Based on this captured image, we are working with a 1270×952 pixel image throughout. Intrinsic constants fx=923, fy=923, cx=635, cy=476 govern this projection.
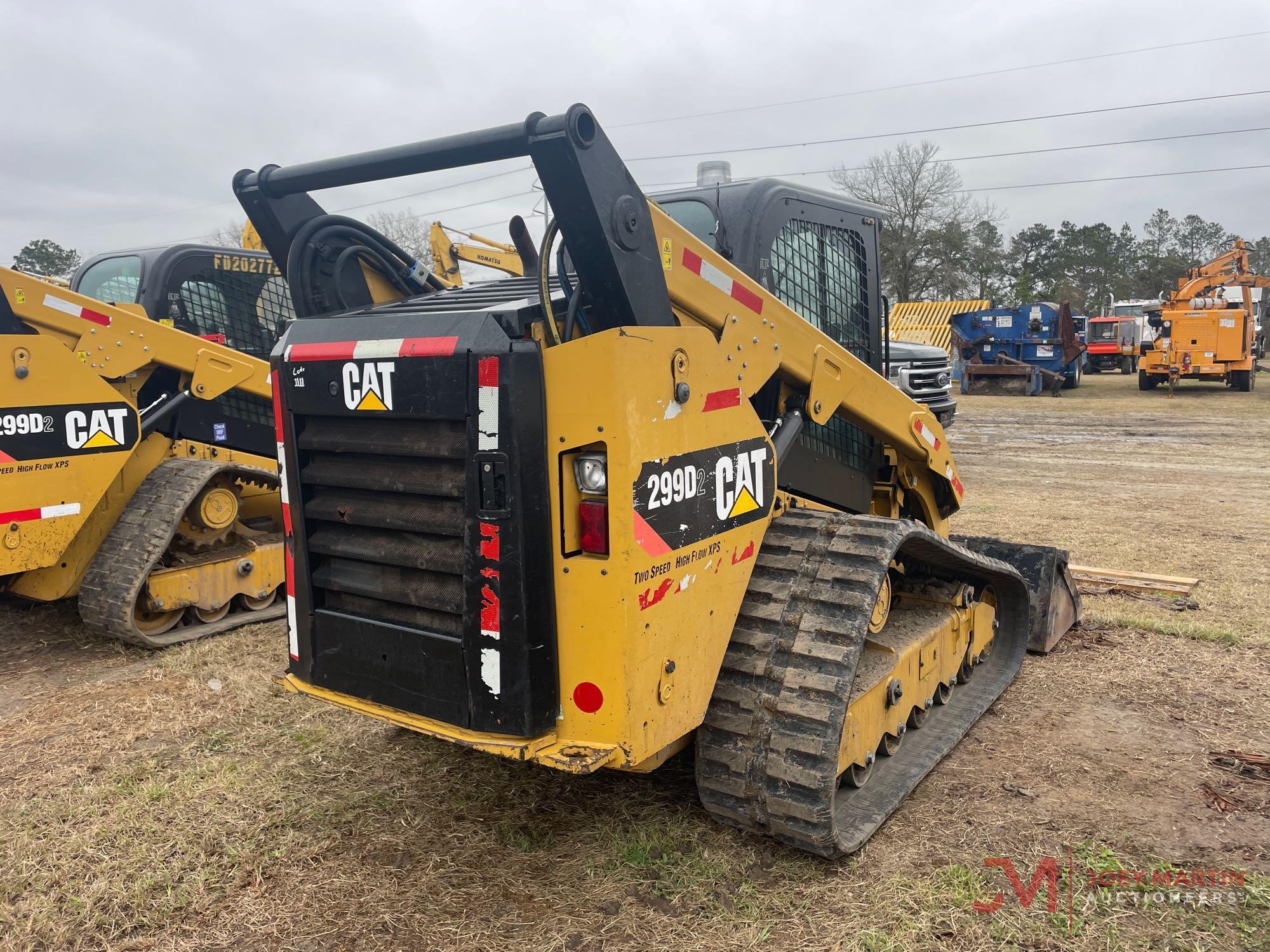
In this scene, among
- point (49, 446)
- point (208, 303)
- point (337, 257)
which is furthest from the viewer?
point (208, 303)

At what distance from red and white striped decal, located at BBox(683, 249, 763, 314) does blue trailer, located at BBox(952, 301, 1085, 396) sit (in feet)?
79.7

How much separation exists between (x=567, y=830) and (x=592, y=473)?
1.50 meters

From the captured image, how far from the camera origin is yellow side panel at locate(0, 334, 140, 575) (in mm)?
5082

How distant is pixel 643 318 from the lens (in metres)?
2.66

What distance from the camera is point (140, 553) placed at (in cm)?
557

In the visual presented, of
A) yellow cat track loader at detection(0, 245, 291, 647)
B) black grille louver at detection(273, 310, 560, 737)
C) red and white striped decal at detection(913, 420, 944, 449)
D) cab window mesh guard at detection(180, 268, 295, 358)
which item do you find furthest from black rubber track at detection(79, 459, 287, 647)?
red and white striped decal at detection(913, 420, 944, 449)

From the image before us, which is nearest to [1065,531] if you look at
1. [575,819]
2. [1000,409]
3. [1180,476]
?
[1180,476]

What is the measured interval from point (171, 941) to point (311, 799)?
0.85 m

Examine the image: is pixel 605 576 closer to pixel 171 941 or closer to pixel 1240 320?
pixel 171 941

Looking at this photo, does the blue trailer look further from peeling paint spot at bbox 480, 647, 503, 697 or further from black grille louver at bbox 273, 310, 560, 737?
peeling paint spot at bbox 480, 647, 503, 697

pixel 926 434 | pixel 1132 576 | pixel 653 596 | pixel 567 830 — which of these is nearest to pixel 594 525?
pixel 653 596

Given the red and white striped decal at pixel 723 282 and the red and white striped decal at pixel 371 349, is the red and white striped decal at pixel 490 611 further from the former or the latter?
the red and white striped decal at pixel 723 282

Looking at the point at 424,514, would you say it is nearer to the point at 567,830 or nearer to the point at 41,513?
the point at 567,830

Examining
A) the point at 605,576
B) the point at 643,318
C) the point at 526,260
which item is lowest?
the point at 605,576
